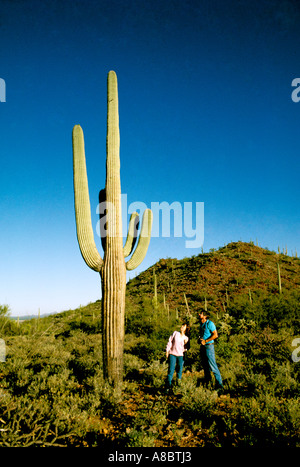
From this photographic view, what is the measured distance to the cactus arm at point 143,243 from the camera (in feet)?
20.5

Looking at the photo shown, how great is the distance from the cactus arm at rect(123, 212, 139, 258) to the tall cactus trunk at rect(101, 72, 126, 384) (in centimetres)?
58

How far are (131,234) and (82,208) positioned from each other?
4.88ft

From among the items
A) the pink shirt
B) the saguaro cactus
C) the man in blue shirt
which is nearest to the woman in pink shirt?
the pink shirt

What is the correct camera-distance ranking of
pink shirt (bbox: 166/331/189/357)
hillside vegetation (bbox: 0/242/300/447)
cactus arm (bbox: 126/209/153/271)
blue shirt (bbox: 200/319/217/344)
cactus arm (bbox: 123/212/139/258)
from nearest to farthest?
1. hillside vegetation (bbox: 0/242/300/447)
2. blue shirt (bbox: 200/319/217/344)
3. pink shirt (bbox: 166/331/189/357)
4. cactus arm (bbox: 126/209/153/271)
5. cactus arm (bbox: 123/212/139/258)

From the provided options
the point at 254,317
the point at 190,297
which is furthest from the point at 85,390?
the point at 190,297

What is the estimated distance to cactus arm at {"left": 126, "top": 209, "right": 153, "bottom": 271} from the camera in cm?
625

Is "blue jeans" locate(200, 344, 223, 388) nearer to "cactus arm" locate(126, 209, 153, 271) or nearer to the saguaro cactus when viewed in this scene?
the saguaro cactus

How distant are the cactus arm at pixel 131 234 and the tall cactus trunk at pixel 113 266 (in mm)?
584

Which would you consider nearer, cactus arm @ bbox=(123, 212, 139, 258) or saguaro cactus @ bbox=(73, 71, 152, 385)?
saguaro cactus @ bbox=(73, 71, 152, 385)

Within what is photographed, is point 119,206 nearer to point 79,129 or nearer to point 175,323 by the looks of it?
point 79,129

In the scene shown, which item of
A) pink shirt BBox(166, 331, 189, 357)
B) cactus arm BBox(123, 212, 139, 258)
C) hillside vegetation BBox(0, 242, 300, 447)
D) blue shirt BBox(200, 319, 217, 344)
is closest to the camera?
hillside vegetation BBox(0, 242, 300, 447)

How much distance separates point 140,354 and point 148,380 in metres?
2.63

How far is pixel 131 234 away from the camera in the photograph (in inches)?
265

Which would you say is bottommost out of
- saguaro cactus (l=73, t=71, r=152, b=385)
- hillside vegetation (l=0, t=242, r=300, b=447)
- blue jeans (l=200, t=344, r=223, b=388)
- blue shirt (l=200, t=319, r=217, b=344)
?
hillside vegetation (l=0, t=242, r=300, b=447)
